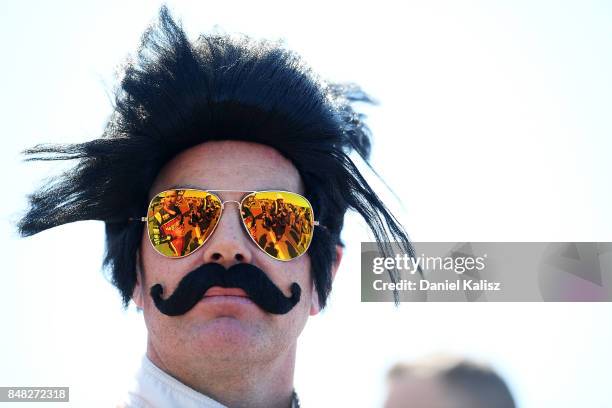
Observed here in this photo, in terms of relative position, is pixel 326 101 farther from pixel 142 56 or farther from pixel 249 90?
pixel 142 56

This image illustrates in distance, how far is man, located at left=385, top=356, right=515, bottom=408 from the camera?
11.1ft

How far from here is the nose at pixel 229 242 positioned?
3803 millimetres

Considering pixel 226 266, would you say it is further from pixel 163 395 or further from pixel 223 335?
pixel 163 395

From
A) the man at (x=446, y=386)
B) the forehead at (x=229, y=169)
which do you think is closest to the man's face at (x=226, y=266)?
the forehead at (x=229, y=169)

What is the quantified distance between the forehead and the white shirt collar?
800 millimetres

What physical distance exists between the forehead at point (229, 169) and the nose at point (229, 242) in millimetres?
128

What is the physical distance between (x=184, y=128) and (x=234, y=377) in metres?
1.06

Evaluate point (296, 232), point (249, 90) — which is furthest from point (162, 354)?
point (249, 90)

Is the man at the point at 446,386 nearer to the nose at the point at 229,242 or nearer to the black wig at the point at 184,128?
the nose at the point at 229,242

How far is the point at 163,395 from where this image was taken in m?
3.87

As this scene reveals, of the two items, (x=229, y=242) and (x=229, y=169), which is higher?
(x=229, y=169)

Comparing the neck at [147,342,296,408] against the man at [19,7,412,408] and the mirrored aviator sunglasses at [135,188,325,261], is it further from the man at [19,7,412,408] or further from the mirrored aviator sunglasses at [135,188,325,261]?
the mirrored aviator sunglasses at [135,188,325,261]

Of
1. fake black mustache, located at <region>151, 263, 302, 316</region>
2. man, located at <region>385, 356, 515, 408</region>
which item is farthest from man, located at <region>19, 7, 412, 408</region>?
man, located at <region>385, 356, 515, 408</region>

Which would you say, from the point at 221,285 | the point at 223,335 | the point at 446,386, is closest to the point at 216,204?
the point at 221,285
